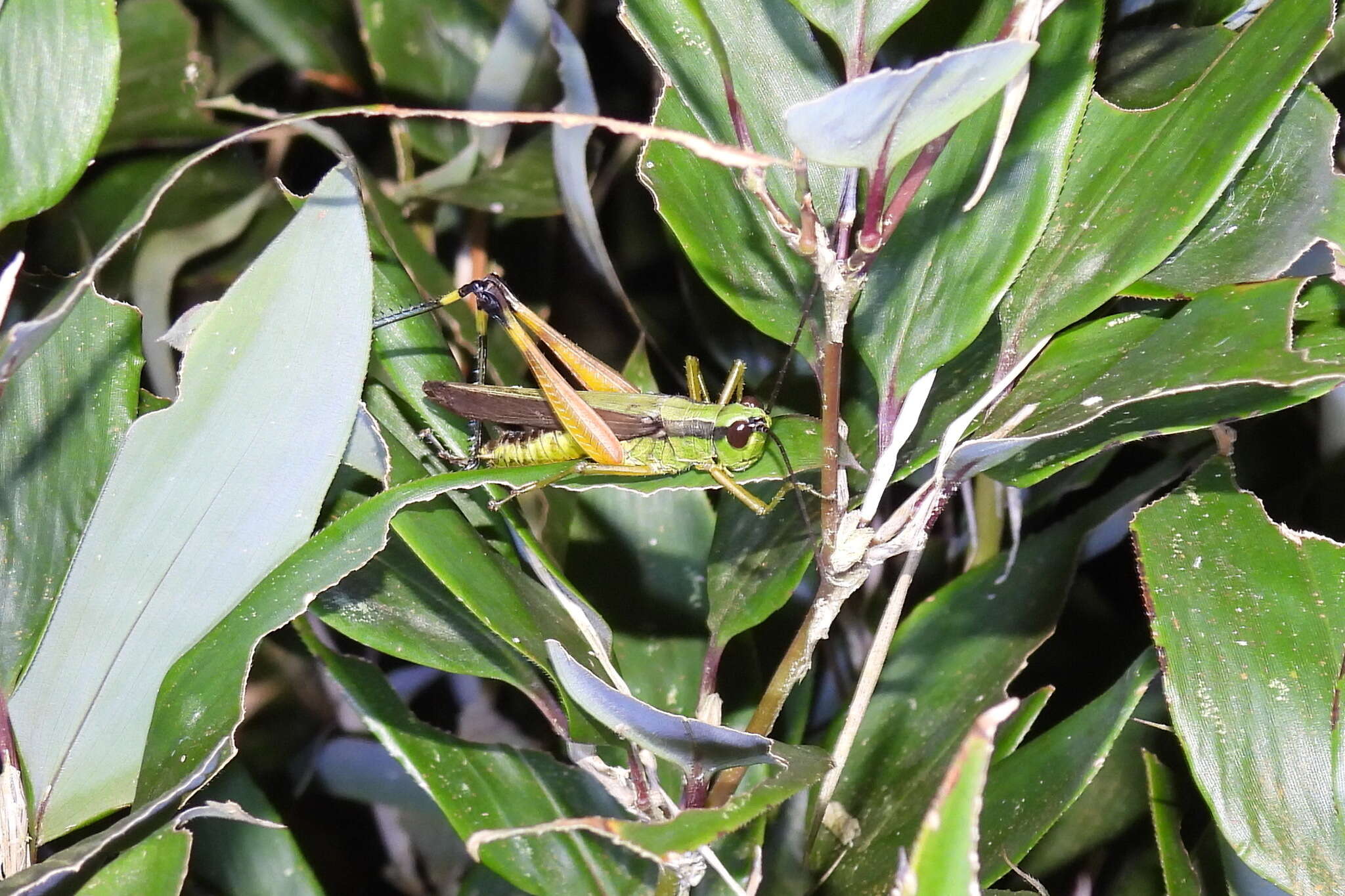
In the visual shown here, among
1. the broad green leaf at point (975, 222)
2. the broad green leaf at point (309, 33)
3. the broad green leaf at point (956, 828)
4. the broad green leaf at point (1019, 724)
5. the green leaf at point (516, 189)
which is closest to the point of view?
the broad green leaf at point (956, 828)

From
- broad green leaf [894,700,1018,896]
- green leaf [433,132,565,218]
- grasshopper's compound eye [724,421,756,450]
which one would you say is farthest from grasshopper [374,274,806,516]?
broad green leaf [894,700,1018,896]

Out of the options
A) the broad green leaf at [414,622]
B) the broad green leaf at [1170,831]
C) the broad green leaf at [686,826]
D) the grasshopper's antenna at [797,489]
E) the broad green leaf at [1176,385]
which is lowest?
the broad green leaf at [1170,831]

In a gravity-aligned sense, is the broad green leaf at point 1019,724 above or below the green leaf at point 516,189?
below

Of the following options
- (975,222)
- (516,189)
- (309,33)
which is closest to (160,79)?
(309,33)

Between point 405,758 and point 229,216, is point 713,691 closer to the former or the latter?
point 405,758

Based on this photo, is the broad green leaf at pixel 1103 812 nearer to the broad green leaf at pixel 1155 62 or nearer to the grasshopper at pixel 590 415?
the grasshopper at pixel 590 415

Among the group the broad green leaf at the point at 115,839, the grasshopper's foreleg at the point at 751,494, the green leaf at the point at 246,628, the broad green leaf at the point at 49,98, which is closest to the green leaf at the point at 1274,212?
the grasshopper's foreleg at the point at 751,494

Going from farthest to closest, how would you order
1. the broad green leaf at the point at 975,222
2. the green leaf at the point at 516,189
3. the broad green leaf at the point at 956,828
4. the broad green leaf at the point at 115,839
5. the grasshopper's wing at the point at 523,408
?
the green leaf at the point at 516,189 → the grasshopper's wing at the point at 523,408 → the broad green leaf at the point at 975,222 → the broad green leaf at the point at 115,839 → the broad green leaf at the point at 956,828
